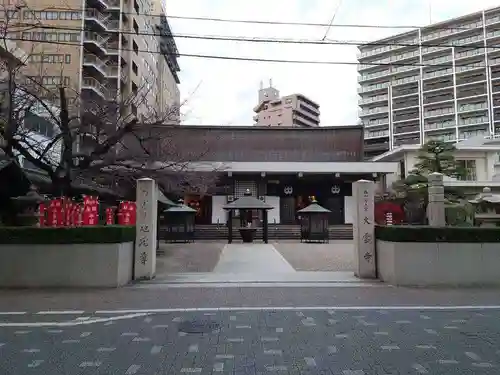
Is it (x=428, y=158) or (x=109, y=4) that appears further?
(x=109, y=4)

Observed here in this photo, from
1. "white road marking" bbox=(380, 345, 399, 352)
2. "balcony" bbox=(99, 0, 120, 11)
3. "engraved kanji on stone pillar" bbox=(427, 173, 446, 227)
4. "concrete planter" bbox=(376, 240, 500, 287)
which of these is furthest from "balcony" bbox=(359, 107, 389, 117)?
"white road marking" bbox=(380, 345, 399, 352)

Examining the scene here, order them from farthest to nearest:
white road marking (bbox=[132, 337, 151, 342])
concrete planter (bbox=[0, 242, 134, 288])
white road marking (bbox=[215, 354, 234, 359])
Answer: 1. concrete planter (bbox=[0, 242, 134, 288])
2. white road marking (bbox=[132, 337, 151, 342])
3. white road marking (bbox=[215, 354, 234, 359])

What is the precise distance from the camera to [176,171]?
53.7ft

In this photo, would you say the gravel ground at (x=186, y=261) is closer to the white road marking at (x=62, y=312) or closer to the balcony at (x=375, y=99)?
the white road marking at (x=62, y=312)

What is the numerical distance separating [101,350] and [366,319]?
12.7 ft

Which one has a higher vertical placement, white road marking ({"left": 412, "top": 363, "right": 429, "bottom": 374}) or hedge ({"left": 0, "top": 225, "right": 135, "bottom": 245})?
hedge ({"left": 0, "top": 225, "right": 135, "bottom": 245})

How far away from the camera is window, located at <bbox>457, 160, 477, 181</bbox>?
33494 mm

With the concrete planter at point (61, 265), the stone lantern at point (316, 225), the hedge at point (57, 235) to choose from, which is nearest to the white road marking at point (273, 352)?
the concrete planter at point (61, 265)

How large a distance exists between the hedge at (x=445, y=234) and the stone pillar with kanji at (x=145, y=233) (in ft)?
19.8

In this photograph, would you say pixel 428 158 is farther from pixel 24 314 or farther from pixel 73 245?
pixel 24 314

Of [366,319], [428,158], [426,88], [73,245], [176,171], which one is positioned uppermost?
[426,88]

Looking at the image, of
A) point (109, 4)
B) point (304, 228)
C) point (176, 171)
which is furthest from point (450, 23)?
point (176, 171)

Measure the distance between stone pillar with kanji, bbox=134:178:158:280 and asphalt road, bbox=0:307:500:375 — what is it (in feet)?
11.3

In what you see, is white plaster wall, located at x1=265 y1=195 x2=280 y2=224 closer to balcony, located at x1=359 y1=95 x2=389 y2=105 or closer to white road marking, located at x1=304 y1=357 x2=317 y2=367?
white road marking, located at x1=304 y1=357 x2=317 y2=367
